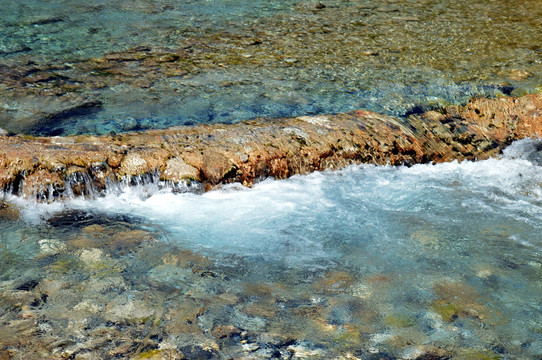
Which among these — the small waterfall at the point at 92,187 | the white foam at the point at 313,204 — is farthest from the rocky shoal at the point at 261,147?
the white foam at the point at 313,204

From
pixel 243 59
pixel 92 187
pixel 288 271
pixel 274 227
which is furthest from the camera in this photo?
pixel 243 59

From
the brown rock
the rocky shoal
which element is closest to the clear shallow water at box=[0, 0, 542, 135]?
the rocky shoal

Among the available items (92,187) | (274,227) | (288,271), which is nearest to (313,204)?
(274,227)

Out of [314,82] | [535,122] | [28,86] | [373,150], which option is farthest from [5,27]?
[535,122]

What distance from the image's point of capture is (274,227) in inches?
158

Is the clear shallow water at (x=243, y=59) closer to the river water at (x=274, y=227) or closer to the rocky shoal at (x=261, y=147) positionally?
the river water at (x=274, y=227)

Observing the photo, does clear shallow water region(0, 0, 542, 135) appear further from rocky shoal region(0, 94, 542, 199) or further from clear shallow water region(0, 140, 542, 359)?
clear shallow water region(0, 140, 542, 359)

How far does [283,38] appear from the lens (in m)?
7.68

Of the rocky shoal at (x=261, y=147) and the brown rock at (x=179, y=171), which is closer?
the rocky shoal at (x=261, y=147)

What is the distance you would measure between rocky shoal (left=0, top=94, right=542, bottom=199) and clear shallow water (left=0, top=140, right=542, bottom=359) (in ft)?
0.53

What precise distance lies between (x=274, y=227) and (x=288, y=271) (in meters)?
0.61

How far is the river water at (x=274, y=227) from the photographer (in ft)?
9.30

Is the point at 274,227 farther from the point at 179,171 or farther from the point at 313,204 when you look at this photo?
the point at 179,171

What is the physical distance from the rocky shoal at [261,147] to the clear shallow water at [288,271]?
162 millimetres
